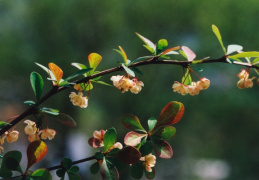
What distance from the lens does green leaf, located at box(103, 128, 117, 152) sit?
0.56 metres

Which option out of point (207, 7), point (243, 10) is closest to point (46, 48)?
point (207, 7)

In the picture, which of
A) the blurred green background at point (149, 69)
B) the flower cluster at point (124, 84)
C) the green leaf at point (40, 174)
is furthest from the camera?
the blurred green background at point (149, 69)

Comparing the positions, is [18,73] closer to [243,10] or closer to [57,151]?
[57,151]

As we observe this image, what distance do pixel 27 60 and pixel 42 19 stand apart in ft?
3.08

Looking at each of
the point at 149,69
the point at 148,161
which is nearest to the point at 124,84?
the point at 148,161

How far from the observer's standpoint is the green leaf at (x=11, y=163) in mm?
545

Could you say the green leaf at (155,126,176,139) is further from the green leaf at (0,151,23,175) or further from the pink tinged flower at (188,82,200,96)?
the green leaf at (0,151,23,175)

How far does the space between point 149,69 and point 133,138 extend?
6280mm

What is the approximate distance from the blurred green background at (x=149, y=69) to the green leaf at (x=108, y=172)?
558cm

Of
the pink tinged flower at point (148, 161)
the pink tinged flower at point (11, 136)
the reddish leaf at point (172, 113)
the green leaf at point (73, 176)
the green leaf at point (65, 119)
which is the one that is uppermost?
the green leaf at point (65, 119)

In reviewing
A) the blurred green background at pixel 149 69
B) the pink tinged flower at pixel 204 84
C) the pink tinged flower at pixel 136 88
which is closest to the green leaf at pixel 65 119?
the pink tinged flower at pixel 136 88

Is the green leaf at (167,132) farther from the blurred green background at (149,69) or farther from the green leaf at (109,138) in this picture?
the blurred green background at (149,69)

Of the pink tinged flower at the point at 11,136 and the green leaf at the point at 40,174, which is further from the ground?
the pink tinged flower at the point at 11,136

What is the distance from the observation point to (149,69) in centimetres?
684
